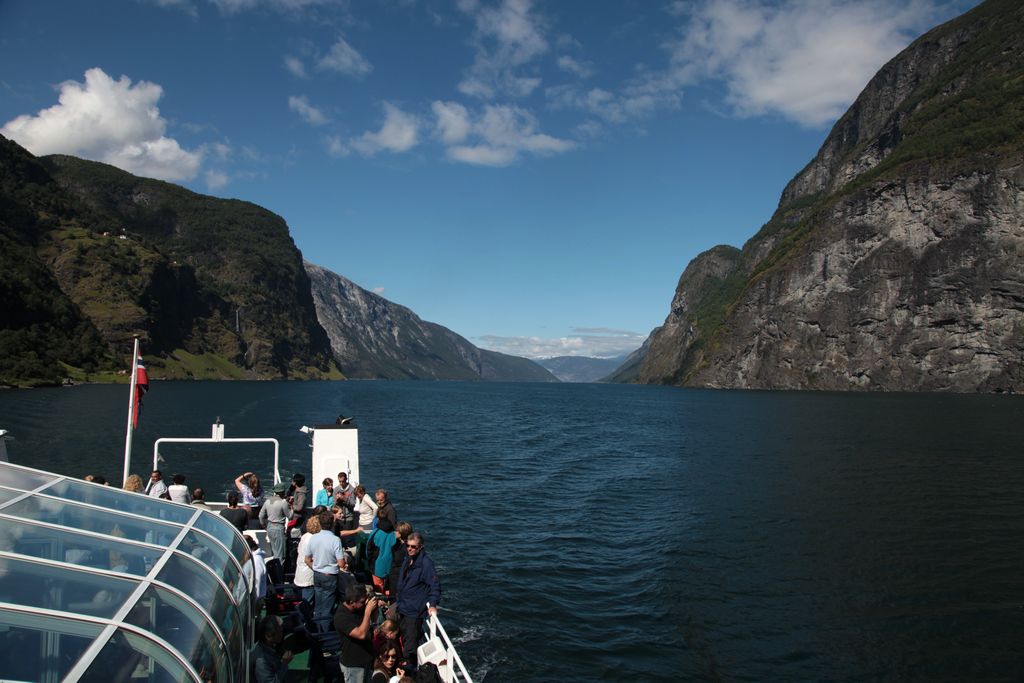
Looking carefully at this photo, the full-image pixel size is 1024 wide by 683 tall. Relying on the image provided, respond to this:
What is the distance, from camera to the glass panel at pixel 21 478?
7098mm

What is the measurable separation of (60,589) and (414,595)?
6.80 m

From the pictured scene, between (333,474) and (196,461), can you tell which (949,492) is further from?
(196,461)

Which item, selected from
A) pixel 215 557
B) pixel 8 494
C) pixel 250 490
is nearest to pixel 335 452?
pixel 250 490

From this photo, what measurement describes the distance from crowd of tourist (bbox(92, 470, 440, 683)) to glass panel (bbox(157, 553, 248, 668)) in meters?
1.50

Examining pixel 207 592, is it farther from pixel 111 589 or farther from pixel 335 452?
pixel 335 452

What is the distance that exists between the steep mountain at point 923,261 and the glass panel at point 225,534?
495 ft

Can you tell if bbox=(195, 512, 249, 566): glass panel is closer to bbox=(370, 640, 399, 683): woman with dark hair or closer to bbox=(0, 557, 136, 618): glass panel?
bbox=(370, 640, 399, 683): woman with dark hair

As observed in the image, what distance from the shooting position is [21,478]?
7.36 meters

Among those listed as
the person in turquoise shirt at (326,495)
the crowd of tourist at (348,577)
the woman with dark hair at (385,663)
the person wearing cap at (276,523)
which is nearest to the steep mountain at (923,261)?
the person in turquoise shirt at (326,495)

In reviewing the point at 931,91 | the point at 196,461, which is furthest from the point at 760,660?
the point at 931,91

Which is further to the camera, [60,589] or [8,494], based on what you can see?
[8,494]

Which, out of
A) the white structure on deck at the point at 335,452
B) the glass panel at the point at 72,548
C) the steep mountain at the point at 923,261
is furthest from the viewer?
the steep mountain at the point at 923,261

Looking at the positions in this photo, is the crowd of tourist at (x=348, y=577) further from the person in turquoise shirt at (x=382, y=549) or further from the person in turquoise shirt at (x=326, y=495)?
the person in turquoise shirt at (x=326, y=495)

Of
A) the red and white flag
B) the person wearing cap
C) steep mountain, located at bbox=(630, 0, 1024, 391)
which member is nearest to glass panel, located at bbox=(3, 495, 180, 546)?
the person wearing cap
